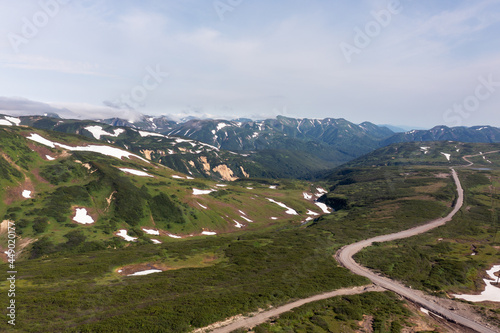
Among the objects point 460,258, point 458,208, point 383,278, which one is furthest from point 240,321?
point 458,208

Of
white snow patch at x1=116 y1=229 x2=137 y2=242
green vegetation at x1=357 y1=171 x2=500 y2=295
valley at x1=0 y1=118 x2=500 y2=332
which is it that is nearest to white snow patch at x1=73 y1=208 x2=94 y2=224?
valley at x1=0 y1=118 x2=500 y2=332

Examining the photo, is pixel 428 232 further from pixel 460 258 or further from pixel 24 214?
pixel 24 214

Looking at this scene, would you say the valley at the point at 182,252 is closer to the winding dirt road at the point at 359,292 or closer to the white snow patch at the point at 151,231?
the white snow patch at the point at 151,231

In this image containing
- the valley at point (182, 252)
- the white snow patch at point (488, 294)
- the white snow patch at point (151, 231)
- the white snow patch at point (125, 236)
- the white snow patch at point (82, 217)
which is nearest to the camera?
the valley at point (182, 252)

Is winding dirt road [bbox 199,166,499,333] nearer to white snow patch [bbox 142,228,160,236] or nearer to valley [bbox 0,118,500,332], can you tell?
valley [bbox 0,118,500,332]

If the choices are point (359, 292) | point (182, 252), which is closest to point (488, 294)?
point (359, 292)

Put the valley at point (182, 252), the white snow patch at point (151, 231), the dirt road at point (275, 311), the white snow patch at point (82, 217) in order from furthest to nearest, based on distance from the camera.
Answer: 1. the white snow patch at point (151, 231)
2. the white snow patch at point (82, 217)
3. the valley at point (182, 252)
4. the dirt road at point (275, 311)

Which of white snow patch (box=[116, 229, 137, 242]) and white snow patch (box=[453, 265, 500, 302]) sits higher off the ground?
white snow patch (box=[453, 265, 500, 302])

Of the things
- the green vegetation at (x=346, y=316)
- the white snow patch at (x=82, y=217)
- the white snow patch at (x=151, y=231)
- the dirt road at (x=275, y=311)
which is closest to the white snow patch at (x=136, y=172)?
the white snow patch at (x=82, y=217)
